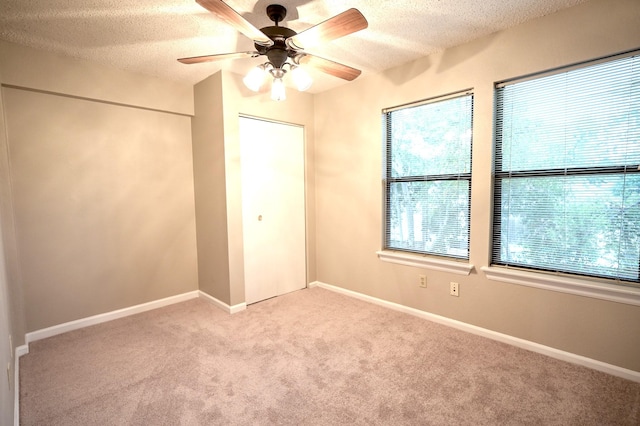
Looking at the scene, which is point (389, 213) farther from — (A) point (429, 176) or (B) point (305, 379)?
(B) point (305, 379)

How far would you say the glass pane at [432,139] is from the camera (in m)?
2.59

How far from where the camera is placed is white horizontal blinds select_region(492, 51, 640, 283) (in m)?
1.92

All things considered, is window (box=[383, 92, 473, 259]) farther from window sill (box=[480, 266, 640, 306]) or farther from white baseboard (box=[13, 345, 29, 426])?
white baseboard (box=[13, 345, 29, 426])

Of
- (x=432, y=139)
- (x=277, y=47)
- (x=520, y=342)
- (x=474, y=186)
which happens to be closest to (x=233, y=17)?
(x=277, y=47)

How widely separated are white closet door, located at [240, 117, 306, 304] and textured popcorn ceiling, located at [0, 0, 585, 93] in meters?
0.86

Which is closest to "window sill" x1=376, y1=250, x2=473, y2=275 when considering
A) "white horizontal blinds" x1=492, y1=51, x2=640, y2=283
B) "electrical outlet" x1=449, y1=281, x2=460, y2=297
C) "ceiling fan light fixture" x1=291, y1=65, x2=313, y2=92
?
"electrical outlet" x1=449, y1=281, x2=460, y2=297

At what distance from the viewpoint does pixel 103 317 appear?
9.53 ft

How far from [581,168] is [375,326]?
6.49ft

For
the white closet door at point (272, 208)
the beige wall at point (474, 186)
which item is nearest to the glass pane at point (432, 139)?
the beige wall at point (474, 186)

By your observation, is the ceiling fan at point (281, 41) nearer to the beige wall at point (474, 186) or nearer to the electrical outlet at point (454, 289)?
the beige wall at point (474, 186)

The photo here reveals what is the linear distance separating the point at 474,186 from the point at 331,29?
5.58 ft

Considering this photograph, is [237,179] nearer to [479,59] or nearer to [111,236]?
[111,236]

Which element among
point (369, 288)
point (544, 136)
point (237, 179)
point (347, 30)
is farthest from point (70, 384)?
point (544, 136)

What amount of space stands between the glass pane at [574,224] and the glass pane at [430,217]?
12.6 inches
